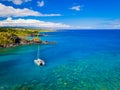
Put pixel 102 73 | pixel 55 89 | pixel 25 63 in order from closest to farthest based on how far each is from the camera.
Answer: pixel 55 89 < pixel 102 73 < pixel 25 63

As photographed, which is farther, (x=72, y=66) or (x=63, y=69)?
(x=72, y=66)

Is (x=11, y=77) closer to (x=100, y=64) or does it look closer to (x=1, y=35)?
(x=100, y=64)

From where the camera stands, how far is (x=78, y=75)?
54.8 metres

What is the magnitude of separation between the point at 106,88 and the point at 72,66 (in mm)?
23702

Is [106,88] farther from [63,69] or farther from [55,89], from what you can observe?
[63,69]

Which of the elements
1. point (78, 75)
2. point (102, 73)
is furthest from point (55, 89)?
point (102, 73)

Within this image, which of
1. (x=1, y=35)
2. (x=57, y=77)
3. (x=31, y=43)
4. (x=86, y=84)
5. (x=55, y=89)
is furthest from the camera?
(x=31, y=43)

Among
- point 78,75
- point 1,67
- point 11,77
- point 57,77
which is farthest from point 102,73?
point 1,67

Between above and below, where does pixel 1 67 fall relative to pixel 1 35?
below

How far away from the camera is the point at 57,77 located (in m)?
52.7

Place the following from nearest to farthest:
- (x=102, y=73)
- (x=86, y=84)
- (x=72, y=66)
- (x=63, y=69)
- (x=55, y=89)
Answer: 1. (x=55, y=89)
2. (x=86, y=84)
3. (x=102, y=73)
4. (x=63, y=69)
5. (x=72, y=66)

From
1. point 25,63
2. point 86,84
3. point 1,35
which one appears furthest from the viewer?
point 1,35

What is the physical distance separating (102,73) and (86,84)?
1317 cm

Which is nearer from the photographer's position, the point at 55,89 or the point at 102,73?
the point at 55,89
